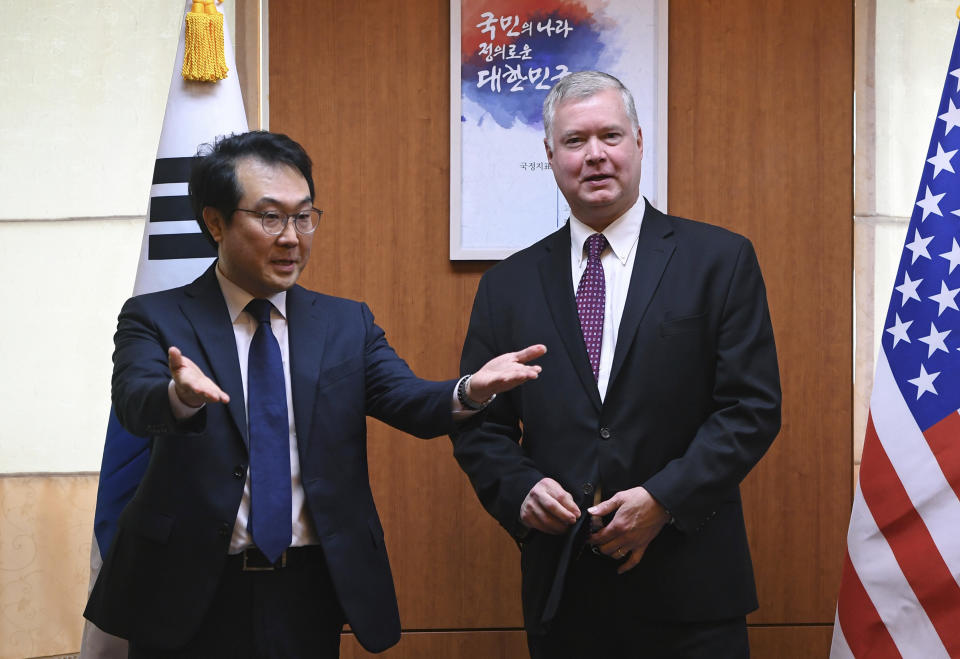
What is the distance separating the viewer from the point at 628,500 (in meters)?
1.73

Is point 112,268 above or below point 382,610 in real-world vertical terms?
above

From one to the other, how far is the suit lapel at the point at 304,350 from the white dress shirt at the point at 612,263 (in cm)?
57

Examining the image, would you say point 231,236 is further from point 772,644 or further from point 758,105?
point 772,644

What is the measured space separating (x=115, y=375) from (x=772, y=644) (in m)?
2.05

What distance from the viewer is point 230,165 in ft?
5.55

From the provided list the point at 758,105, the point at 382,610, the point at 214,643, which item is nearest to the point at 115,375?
the point at 214,643

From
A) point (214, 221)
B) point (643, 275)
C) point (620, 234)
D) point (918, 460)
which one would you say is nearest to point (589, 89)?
point (620, 234)

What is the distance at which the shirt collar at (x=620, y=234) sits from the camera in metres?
1.98

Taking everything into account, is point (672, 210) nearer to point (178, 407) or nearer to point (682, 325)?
point (682, 325)

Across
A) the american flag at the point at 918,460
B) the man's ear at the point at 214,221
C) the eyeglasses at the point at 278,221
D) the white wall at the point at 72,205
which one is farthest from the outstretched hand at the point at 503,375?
the white wall at the point at 72,205

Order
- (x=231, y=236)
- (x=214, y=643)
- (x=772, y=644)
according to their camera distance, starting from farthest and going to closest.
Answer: (x=772, y=644) → (x=231, y=236) → (x=214, y=643)

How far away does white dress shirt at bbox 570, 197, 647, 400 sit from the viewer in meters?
1.90

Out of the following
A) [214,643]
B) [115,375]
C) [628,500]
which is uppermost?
[115,375]

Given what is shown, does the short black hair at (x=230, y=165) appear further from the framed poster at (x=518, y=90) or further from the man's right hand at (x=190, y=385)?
the framed poster at (x=518, y=90)
